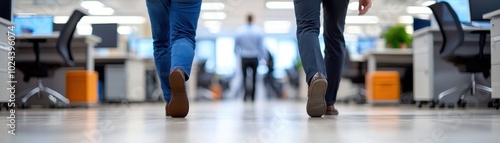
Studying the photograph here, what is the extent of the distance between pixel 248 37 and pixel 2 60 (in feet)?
13.5

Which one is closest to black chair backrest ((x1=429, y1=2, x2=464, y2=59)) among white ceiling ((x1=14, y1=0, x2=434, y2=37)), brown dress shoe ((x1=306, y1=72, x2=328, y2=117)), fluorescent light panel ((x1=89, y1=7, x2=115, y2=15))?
brown dress shoe ((x1=306, y1=72, x2=328, y2=117))

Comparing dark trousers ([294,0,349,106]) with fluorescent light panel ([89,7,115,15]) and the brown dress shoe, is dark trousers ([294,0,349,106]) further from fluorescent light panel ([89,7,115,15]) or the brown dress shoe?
fluorescent light panel ([89,7,115,15])

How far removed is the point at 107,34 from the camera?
24.9 feet

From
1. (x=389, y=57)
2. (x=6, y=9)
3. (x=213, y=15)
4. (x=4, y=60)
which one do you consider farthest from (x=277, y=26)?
(x=4, y=60)

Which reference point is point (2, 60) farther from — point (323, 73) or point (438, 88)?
point (438, 88)

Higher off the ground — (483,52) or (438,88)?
(483,52)

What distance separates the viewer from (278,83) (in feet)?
63.0

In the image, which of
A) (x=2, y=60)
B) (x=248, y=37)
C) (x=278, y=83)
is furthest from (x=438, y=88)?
(x=278, y=83)

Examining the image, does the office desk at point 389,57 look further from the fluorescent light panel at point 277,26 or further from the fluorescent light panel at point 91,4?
the fluorescent light panel at point 277,26

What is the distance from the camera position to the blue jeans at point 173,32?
7.52 feet

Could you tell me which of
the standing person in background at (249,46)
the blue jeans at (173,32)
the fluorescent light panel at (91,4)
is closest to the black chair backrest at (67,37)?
the standing person in background at (249,46)

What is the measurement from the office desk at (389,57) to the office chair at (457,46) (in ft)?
7.54

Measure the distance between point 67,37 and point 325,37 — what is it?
3.51 meters

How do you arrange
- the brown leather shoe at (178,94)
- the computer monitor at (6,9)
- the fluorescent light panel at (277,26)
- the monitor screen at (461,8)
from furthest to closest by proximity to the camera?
the fluorescent light panel at (277,26), the monitor screen at (461,8), the computer monitor at (6,9), the brown leather shoe at (178,94)
